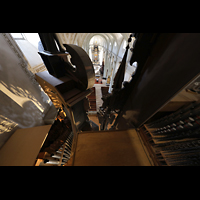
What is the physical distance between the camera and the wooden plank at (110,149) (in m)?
0.93

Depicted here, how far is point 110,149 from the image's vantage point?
1035mm

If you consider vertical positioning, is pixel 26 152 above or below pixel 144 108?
below

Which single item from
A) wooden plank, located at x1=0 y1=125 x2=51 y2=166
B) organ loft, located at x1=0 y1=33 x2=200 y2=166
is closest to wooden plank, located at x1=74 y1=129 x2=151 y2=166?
organ loft, located at x1=0 y1=33 x2=200 y2=166

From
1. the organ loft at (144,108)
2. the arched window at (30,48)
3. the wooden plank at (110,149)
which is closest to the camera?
the organ loft at (144,108)

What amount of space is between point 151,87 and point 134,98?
48 cm

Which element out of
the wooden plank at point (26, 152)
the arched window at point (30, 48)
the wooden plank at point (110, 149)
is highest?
the arched window at point (30, 48)

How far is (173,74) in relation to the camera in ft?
2.69

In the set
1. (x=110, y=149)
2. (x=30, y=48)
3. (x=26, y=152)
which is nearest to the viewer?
(x=110, y=149)

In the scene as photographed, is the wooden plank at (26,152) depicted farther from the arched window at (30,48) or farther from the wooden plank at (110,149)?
the arched window at (30,48)

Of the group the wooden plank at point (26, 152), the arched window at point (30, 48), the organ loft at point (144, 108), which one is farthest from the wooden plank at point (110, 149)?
the arched window at point (30, 48)

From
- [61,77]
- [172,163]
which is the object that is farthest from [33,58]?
[172,163]

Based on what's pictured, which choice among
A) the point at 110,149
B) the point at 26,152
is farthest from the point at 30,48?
the point at 110,149

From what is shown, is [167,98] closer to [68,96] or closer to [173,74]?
[173,74]

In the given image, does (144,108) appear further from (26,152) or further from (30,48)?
(30,48)
